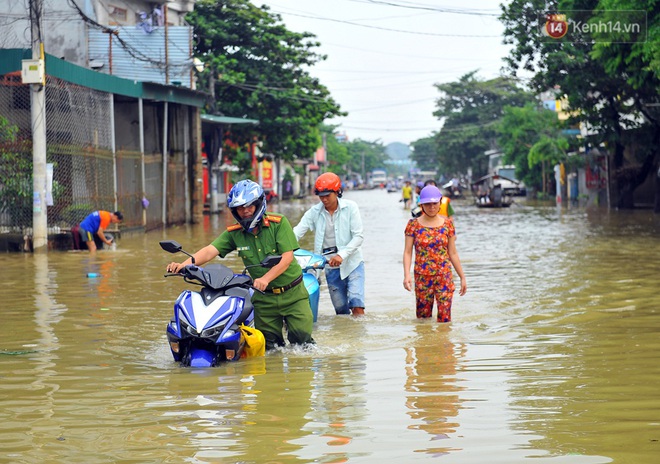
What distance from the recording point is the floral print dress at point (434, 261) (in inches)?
385

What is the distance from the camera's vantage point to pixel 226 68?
4756cm

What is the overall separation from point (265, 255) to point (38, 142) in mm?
14271

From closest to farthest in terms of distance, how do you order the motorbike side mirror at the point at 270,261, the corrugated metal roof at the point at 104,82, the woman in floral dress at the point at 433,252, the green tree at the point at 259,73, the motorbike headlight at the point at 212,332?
1. the motorbike headlight at the point at 212,332
2. the motorbike side mirror at the point at 270,261
3. the woman in floral dress at the point at 433,252
4. the corrugated metal roof at the point at 104,82
5. the green tree at the point at 259,73

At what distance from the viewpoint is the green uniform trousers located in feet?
27.3

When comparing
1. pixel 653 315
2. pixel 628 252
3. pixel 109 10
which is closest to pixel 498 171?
pixel 109 10

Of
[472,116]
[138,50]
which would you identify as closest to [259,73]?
[138,50]

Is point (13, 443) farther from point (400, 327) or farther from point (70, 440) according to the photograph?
point (400, 327)

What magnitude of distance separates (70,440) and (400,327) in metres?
5.20

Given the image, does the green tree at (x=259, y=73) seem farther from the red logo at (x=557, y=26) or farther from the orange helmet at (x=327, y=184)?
the orange helmet at (x=327, y=184)

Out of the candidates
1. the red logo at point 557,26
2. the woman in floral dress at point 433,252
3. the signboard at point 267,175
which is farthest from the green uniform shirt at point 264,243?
the signboard at point 267,175

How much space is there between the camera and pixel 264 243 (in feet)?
26.8

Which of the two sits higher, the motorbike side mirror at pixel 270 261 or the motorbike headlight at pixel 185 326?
the motorbike side mirror at pixel 270 261

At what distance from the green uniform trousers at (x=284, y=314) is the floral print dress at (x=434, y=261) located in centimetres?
172

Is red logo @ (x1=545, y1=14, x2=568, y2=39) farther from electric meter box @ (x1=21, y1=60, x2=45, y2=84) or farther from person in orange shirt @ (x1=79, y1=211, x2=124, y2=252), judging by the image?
electric meter box @ (x1=21, y1=60, x2=45, y2=84)
